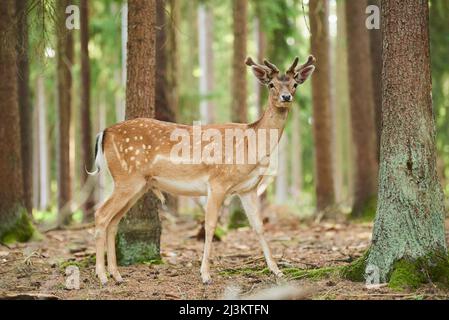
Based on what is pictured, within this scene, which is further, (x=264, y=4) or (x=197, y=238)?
(x=264, y=4)

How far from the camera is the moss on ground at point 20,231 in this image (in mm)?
11062

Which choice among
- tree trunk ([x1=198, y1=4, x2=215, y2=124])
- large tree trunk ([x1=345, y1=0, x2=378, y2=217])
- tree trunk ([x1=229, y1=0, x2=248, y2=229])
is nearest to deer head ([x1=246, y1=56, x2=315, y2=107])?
tree trunk ([x1=229, y1=0, x2=248, y2=229])

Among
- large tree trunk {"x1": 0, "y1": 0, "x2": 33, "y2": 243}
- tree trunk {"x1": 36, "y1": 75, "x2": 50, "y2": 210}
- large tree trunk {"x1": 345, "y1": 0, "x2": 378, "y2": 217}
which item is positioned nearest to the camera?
large tree trunk {"x1": 0, "y1": 0, "x2": 33, "y2": 243}

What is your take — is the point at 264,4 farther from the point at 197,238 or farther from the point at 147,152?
the point at 147,152

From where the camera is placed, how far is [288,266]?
8445 mm

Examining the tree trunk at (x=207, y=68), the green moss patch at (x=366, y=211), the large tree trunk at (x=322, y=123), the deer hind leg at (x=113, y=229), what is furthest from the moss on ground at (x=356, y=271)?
the tree trunk at (x=207, y=68)

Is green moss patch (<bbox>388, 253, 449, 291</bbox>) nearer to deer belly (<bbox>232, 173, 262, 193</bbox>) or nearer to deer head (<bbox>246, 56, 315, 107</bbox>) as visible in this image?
deer belly (<bbox>232, 173, 262, 193</bbox>)

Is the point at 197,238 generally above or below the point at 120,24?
below

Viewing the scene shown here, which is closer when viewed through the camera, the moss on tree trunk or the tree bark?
the moss on tree trunk

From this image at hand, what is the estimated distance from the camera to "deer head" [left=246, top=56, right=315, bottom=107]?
7887 mm

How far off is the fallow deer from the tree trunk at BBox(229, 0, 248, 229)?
5840mm

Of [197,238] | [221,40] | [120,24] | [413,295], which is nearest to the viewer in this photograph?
[413,295]

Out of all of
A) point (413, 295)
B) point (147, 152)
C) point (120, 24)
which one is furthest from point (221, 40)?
point (413, 295)

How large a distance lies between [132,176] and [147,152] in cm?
35
